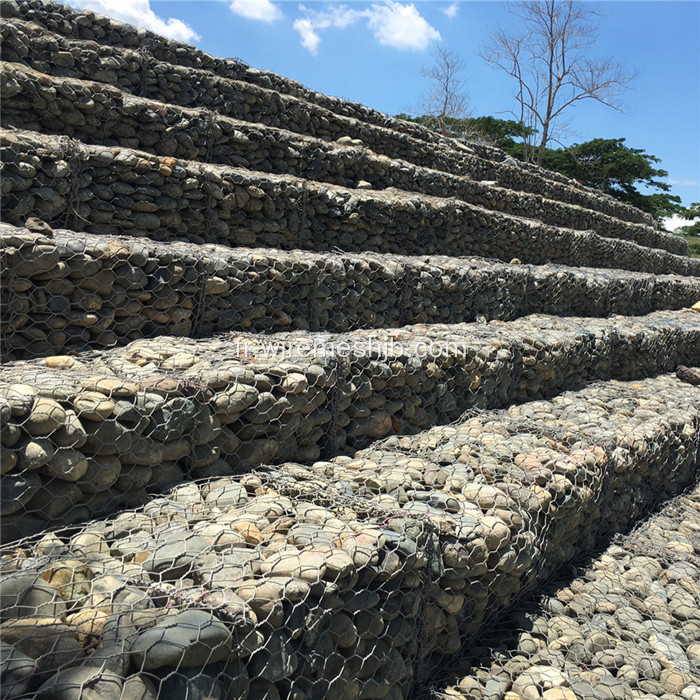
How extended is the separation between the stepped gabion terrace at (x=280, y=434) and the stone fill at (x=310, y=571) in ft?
0.04

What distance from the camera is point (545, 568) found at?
314cm

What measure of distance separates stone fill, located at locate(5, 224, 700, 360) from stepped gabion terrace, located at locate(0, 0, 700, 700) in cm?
2

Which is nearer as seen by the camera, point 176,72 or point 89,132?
point 89,132

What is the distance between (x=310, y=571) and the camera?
180 cm

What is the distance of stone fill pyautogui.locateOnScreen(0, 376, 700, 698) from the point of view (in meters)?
1.40

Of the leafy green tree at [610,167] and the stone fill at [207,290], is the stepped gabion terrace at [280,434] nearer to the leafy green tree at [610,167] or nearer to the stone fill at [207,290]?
the stone fill at [207,290]

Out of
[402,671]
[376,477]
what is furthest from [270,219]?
[402,671]

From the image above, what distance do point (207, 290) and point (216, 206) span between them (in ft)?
4.06

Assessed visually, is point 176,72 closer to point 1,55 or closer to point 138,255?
point 1,55

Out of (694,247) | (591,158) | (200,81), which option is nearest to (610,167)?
(591,158)

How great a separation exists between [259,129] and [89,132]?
1.70 metres

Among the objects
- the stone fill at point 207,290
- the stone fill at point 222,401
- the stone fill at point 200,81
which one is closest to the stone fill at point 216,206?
the stone fill at point 207,290

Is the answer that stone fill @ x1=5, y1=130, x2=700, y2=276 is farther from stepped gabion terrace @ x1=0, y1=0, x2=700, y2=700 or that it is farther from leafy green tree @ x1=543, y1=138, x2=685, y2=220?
leafy green tree @ x1=543, y1=138, x2=685, y2=220

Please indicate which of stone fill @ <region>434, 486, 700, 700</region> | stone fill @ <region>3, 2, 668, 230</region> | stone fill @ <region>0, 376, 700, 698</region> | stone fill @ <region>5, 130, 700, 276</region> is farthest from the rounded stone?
stone fill @ <region>3, 2, 668, 230</region>
